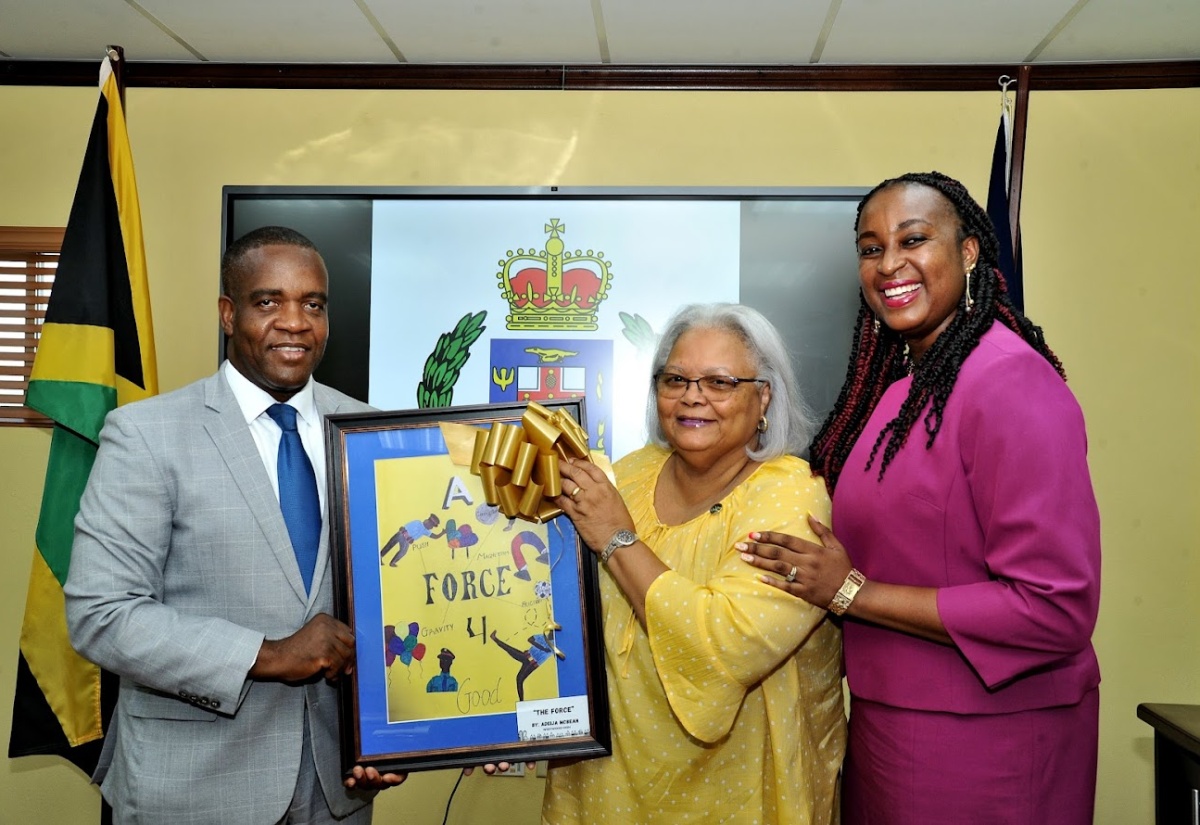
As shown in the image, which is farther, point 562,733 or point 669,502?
point 669,502

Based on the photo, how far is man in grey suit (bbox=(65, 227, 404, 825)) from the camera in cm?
162

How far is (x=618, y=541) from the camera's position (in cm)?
170

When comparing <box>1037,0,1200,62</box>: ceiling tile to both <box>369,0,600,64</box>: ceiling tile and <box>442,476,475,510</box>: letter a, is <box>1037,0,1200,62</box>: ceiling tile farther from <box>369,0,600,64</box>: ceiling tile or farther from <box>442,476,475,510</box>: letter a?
<box>442,476,475,510</box>: letter a

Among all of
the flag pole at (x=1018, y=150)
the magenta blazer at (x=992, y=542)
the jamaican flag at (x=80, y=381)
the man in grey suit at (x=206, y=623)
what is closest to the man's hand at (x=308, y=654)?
the man in grey suit at (x=206, y=623)

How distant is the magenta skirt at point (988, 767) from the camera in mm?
1612

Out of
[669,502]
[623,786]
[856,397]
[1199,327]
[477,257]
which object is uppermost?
[477,257]

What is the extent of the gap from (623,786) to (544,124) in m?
2.32

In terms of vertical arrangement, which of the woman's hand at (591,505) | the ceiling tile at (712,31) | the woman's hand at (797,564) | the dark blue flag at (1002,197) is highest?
the ceiling tile at (712,31)

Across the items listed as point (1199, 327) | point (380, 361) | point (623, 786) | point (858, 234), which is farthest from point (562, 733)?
point (1199, 327)

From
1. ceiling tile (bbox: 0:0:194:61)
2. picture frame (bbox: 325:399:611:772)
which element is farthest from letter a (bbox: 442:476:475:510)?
ceiling tile (bbox: 0:0:194:61)

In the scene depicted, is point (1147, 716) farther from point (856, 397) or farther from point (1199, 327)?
point (1199, 327)

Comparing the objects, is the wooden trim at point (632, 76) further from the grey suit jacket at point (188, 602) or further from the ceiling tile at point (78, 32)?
the grey suit jacket at point (188, 602)

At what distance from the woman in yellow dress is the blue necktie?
478 mm

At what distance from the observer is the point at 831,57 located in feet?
10.5
